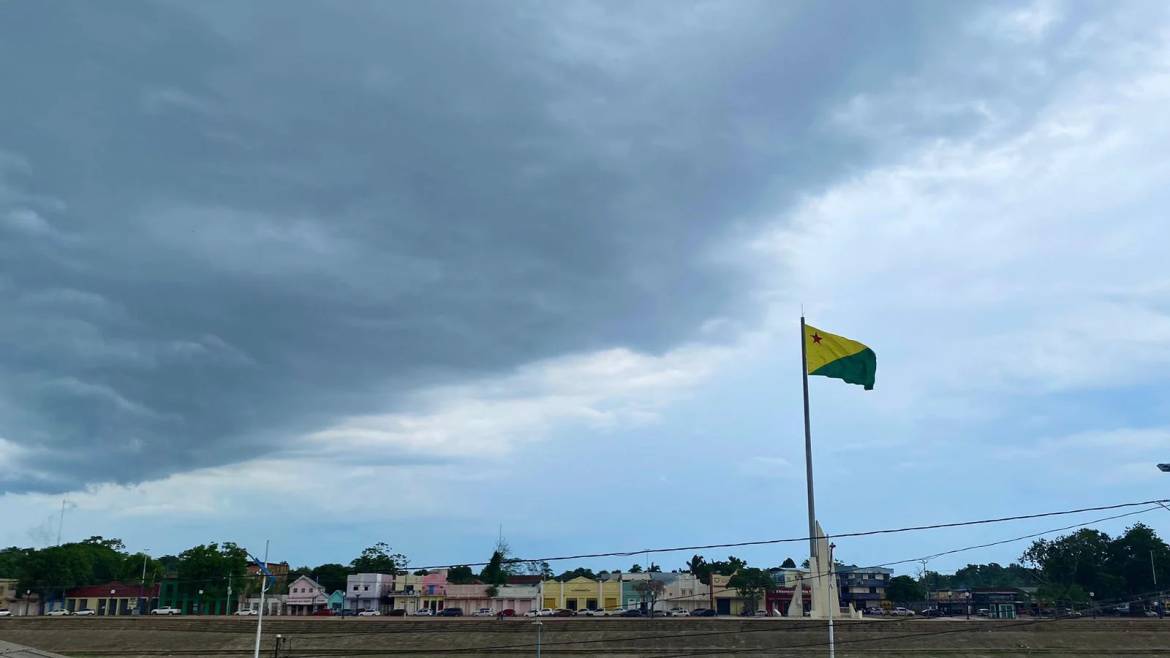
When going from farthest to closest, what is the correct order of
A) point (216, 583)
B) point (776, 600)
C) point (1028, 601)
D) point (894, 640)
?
point (1028, 601) → point (776, 600) → point (216, 583) → point (894, 640)

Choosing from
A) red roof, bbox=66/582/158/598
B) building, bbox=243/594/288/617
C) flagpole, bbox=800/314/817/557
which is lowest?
building, bbox=243/594/288/617

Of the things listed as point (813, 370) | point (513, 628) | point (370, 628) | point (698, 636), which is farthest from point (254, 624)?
point (813, 370)

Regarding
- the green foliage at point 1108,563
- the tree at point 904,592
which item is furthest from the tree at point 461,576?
the green foliage at point 1108,563

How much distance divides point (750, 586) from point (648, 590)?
18.2 m

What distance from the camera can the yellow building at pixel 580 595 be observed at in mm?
151125

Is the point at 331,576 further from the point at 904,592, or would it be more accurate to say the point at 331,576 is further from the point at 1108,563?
the point at 1108,563

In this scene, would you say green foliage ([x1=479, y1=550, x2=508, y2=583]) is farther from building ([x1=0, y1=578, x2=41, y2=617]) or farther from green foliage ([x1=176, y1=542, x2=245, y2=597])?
building ([x1=0, y1=578, x2=41, y2=617])

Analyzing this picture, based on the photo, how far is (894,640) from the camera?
81188mm

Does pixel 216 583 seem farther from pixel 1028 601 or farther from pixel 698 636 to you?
pixel 1028 601

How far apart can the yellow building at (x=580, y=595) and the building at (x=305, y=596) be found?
4174 cm

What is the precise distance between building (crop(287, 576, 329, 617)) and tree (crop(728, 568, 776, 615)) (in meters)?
73.7

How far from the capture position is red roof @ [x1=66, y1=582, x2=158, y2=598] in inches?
6176

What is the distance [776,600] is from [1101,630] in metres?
75.9

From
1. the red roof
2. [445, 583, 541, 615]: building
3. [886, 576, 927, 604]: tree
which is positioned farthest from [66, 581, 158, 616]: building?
[886, 576, 927, 604]: tree
